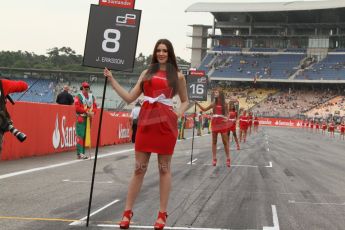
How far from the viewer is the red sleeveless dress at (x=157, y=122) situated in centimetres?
577

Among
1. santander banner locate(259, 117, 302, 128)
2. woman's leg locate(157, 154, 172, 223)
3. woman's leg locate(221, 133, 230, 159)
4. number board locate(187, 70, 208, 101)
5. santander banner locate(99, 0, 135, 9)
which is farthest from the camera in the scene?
santander banner locate(259, 117, 302, 128)

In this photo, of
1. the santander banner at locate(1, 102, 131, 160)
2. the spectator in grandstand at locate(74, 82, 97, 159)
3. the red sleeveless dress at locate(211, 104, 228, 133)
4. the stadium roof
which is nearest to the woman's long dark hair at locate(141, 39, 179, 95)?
the santander banner at locate(1, 102, 131, 160)

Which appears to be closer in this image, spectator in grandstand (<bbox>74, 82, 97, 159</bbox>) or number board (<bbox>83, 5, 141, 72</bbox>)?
number board (<bbox>83, 5, 141, 72</bbox>)

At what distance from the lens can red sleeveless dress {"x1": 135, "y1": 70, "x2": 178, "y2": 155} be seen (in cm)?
577

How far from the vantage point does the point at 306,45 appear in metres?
91.2

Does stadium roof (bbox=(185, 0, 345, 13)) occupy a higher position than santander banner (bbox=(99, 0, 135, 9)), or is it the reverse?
stadium roof (bbox=(185, 0, 345, 13))

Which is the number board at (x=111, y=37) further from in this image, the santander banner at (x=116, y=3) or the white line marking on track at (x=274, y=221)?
the white line marking on track at (x=274, y=221)

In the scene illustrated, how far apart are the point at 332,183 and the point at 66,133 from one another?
8735mm

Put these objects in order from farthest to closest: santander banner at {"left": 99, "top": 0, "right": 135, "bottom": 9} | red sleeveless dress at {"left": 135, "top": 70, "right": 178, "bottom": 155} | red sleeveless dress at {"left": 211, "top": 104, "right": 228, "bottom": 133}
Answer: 1. red sleeveless dress at {"left": 211, "top": 104, "right": 228, "bottom": 133}
2. santander banner at {"left": 99, "top": 0, "right": 135, "bottom": 9}
3. red sleeveless dress at {"left": 135, "top": 70, "right": 178, "bottom": 155}

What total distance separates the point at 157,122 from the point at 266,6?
89.5 meters

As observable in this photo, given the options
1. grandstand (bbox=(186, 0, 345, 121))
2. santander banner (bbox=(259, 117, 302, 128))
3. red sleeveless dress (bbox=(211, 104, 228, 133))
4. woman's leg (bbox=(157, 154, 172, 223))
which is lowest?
woman's leg (bbox=(157, 154, 172, 223))

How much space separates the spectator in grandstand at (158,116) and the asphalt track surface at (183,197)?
0.60m

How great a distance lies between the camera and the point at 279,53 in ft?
302

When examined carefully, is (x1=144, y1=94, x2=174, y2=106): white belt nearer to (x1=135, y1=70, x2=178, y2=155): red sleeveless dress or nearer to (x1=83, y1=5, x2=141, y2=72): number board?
(x1=135, y1=70, x2=178, y2=155): red sleeveless dress
